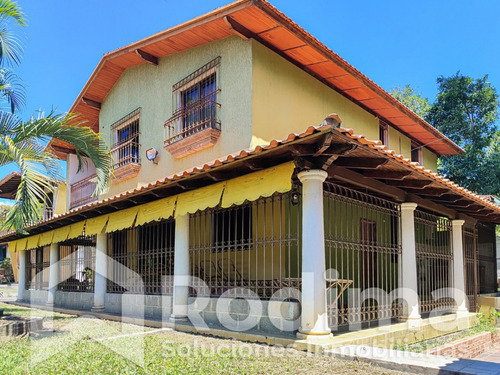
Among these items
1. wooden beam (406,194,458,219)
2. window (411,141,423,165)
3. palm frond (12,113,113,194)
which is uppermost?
window (411,141,423,165)

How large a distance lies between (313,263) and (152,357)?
7.88 ft

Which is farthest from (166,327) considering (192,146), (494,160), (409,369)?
(494,160)

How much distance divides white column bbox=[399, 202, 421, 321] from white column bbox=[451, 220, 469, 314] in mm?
2431

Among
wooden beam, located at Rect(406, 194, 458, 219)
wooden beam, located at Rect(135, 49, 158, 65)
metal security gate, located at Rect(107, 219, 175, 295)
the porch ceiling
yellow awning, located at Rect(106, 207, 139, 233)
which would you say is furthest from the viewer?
wooden beam, located at Rect(135, 49, 158, 65)

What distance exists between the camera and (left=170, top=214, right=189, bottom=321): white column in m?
8.61

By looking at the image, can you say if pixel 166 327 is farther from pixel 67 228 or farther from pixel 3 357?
pixel 67 228

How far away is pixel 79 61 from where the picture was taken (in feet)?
53.5

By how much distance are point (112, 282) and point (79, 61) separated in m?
8.59

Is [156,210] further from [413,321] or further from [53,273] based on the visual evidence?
[53,273]

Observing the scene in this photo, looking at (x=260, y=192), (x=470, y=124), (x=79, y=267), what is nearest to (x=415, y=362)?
(x=260, y=192)

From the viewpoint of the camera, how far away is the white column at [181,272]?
8.61m

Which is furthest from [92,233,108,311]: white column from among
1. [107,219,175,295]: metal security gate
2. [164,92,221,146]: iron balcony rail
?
[164,92,221,146]: iron balcony rail

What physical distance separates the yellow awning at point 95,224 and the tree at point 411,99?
2294cm

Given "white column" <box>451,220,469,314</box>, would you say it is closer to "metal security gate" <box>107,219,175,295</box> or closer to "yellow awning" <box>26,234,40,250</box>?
"metal security gate" <box>107,219,175,295</box>
